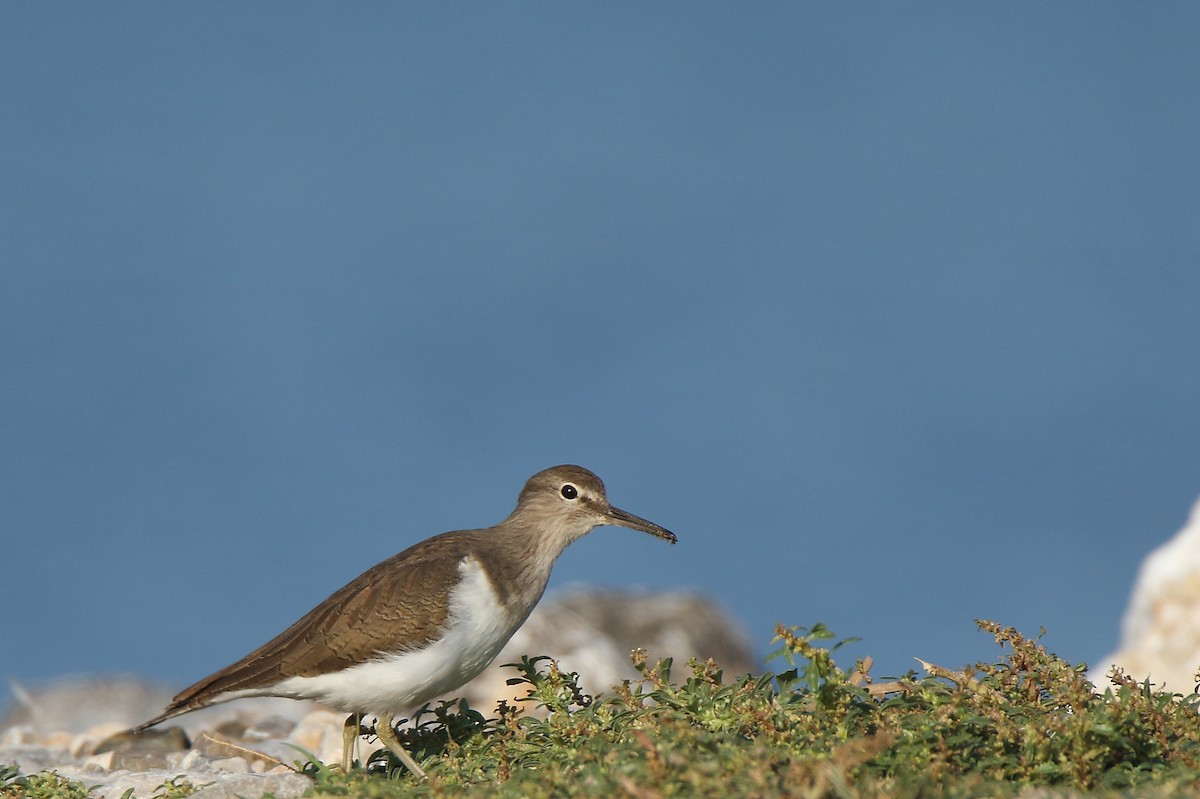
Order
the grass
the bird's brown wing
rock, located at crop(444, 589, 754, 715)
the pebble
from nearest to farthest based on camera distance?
1. the grass
2. the pebble
3. the bird's brown wing
4. rock, located at crop(444, 589, 754, 715)

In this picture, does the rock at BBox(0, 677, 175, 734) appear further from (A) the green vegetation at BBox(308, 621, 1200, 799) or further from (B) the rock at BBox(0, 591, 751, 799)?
(A) the green vegetation at BBox(308, 621, 1200, 799)

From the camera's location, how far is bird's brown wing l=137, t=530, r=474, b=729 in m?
9.27

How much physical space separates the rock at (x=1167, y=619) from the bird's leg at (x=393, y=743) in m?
6.80

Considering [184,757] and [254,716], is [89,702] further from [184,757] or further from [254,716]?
[184,757]

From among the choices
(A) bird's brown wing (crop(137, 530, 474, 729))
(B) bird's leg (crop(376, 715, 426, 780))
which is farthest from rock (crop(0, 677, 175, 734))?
(B) bird's leg (crop(376, 715, 426, 780))

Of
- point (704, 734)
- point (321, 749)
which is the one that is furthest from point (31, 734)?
point (704, 734)

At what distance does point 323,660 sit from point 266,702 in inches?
256

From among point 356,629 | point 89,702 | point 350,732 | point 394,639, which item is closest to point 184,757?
point 350,732

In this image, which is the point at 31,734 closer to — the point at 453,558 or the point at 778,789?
the point at 453,558

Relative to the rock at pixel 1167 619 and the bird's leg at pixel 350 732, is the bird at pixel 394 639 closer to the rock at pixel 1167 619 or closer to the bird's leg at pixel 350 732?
the bird's leg at pixel 350 732

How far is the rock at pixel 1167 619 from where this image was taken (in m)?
12.4

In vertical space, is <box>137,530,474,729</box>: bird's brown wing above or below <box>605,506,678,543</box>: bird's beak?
below

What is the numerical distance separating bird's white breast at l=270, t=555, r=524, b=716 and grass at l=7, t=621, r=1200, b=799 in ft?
3.18

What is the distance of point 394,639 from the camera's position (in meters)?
9.25
